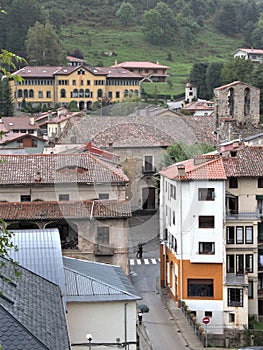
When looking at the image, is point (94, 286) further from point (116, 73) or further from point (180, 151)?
point (116, 73)

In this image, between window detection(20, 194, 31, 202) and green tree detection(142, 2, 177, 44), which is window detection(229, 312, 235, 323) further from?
green tree detection(142, 2, 177, 44)

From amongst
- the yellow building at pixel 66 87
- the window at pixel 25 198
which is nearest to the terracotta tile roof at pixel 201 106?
the yellow building at pixel 66 87

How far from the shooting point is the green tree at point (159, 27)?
14488 centimetres

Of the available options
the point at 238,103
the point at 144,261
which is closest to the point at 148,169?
the point at 238,103

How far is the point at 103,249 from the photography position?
31641mm

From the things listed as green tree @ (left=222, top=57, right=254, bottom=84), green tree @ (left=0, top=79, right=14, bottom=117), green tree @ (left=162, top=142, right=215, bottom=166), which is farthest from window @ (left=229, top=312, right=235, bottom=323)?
green tree @ (left=222, top=57, right=254, bottom=84)

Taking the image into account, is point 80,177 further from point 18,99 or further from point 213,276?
point 18,99

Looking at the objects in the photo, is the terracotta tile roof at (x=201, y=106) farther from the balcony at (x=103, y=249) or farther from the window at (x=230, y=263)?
the balcony at (x=103, y=249)

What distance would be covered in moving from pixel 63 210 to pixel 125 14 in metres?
129

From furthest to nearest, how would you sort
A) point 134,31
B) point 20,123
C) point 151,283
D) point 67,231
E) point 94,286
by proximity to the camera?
point 134,31 → point 20,123 → point 151,283 → point 67,231 → point 94,286

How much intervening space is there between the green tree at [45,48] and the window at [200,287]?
84.1 m

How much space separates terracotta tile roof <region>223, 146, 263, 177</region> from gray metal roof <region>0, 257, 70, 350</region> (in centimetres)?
1633

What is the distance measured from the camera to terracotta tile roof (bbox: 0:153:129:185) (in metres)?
33.5

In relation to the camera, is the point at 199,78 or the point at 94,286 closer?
the point at 94,286
